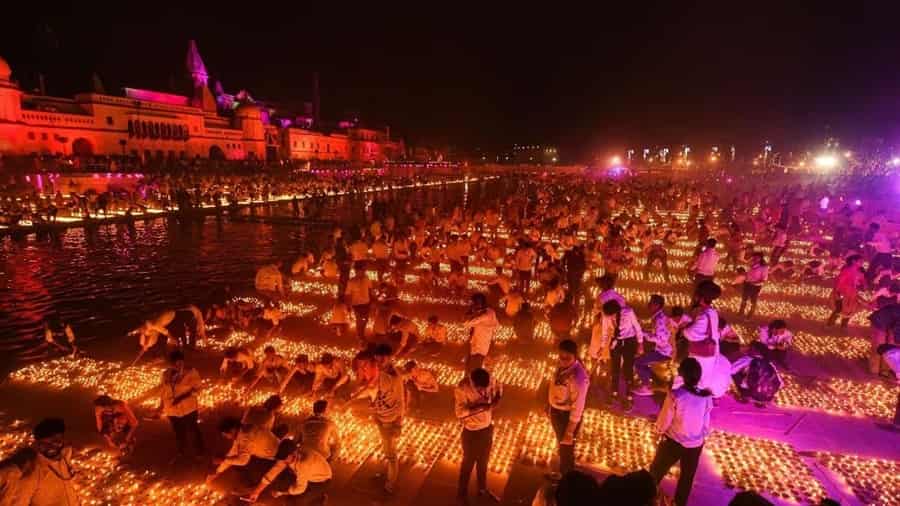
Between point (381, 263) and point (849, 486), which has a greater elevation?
point (381, 263)

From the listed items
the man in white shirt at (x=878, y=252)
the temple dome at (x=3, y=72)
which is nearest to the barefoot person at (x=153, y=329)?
the man in white shirt at (x=878, y=252)

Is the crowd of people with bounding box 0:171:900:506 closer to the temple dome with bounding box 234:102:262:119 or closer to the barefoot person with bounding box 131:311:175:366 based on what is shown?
the barefoot person with bounding box 131:311:175:366

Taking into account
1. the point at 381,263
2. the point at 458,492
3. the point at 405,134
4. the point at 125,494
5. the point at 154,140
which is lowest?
the point at 125,494

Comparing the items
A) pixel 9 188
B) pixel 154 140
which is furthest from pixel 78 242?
pixel 154 140

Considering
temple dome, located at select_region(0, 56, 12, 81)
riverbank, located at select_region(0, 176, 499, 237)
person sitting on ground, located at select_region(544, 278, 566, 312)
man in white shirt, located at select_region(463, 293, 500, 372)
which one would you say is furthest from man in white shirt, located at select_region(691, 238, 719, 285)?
temple dome, located at select_region(0, 56, 12, 81)

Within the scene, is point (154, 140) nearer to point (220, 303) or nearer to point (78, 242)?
point (78, 242)

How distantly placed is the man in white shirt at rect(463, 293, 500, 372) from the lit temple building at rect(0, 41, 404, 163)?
157 ft

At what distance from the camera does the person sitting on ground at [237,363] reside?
7.57 m

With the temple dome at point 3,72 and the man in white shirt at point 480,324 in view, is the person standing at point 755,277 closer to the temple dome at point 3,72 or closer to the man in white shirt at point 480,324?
the man in white shirt at point 480,324

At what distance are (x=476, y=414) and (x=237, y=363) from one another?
518 cm

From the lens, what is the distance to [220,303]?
10.4 metres

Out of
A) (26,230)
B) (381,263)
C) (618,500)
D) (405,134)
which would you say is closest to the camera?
(618,500)

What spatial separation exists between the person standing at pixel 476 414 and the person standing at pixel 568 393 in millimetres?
634

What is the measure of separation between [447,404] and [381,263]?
6.25 m
